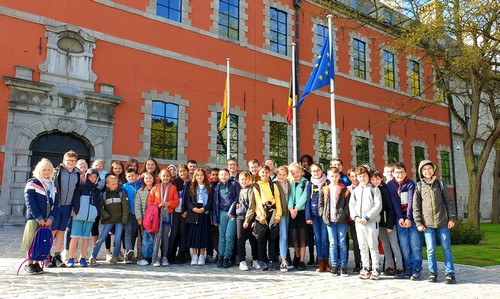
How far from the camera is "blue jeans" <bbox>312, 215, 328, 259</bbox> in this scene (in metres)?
6.32

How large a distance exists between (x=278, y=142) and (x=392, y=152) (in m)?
7.15

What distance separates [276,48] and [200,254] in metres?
11.3

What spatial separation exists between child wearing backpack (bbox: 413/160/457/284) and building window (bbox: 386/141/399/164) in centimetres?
1438

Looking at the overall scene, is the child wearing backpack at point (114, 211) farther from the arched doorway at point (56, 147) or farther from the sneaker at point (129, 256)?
the arched doorway at point (56, 147)

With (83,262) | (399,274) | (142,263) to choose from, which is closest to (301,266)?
(399,274)

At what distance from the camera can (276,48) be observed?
53.7 ft

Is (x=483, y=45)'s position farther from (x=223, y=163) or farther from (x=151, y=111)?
(x=151, y=111)

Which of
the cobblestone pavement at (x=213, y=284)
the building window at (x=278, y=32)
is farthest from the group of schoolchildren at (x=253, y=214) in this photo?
the building window at (x=278, y=32)

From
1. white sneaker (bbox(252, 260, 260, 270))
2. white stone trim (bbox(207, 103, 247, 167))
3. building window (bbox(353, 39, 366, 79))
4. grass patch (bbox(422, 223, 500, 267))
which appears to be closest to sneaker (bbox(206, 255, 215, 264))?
white sneaker (bbox(252, 260, 260, 270))

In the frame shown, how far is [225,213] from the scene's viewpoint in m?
6.75

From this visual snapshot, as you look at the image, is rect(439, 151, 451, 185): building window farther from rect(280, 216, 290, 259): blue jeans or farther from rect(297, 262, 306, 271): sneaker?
rect(280, 216, 290, 259): blue jeans

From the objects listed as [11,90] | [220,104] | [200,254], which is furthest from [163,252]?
[220,104]

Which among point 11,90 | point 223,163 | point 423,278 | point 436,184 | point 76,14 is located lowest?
point 423,278

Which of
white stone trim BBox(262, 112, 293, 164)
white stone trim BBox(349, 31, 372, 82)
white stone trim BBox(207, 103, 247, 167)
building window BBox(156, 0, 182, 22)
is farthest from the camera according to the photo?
white stone trim BBox(349, 31, 372, 82)
